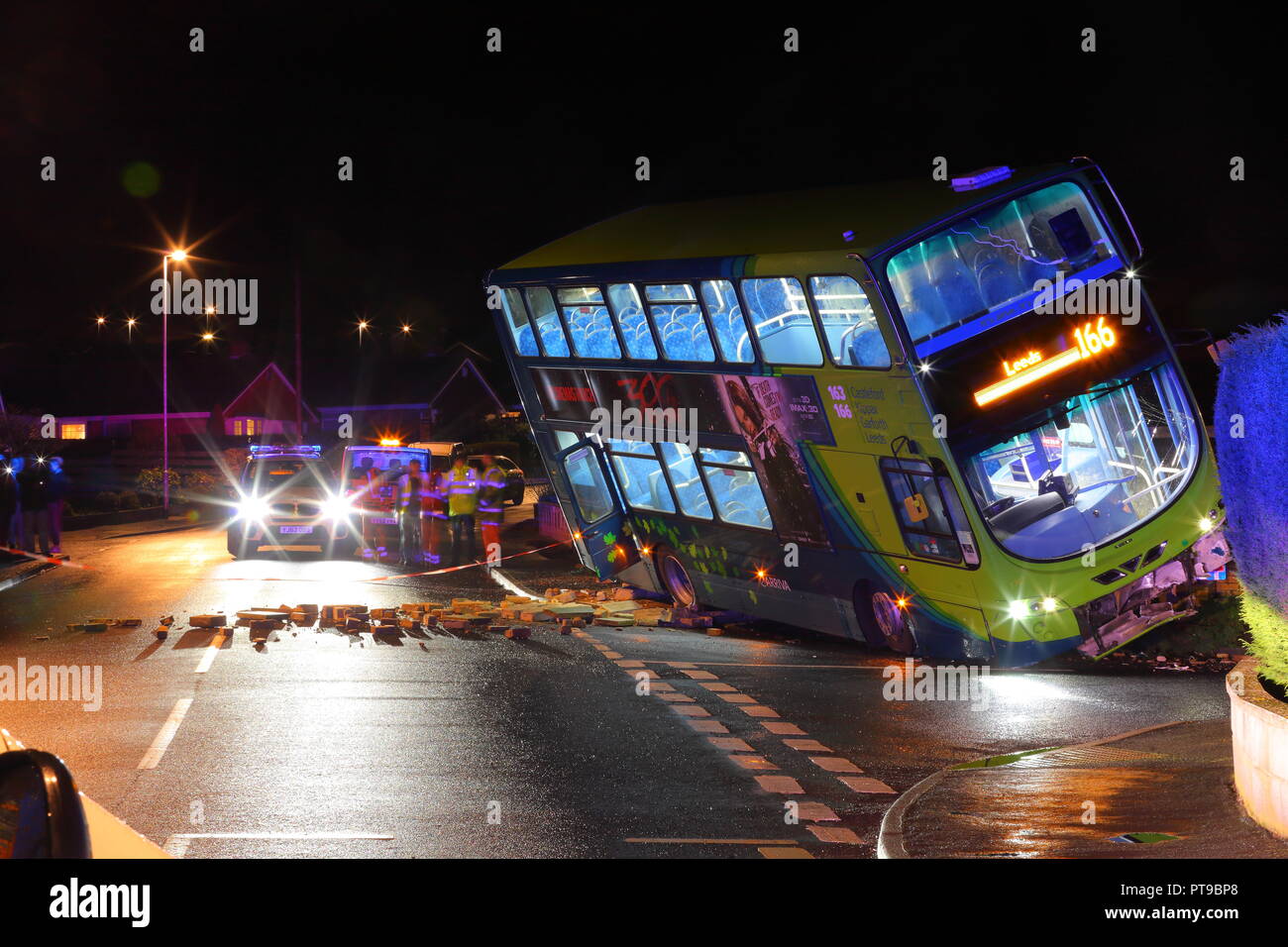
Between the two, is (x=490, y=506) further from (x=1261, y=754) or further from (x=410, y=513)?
(x=1261, y=754)

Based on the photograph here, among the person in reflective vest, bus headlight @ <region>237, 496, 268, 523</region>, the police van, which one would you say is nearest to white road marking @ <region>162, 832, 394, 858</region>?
bus headlight @ <region>237, 496, 268, 523</region>

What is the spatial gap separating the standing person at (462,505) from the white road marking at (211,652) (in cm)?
1164

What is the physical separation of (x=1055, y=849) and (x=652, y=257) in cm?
1025

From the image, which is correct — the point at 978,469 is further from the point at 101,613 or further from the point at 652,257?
the point at 101,613

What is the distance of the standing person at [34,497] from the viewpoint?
25.7 metres

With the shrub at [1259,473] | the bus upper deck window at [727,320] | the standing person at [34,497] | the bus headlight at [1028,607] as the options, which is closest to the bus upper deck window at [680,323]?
the bus upper deck window at [727,320]

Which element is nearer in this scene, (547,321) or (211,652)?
(211,652)

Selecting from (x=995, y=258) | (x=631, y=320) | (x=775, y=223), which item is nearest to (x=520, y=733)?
(x=995, y=258)

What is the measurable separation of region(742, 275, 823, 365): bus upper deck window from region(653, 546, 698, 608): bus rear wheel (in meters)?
4.39

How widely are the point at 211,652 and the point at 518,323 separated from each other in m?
6.67

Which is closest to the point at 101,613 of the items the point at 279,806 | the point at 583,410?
the point at 583,410

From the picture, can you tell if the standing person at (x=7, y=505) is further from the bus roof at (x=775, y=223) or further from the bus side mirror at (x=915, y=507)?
the bus side mirror at (x=915, y=507)

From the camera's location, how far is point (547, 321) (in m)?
19.4

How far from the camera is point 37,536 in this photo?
91.2ft
